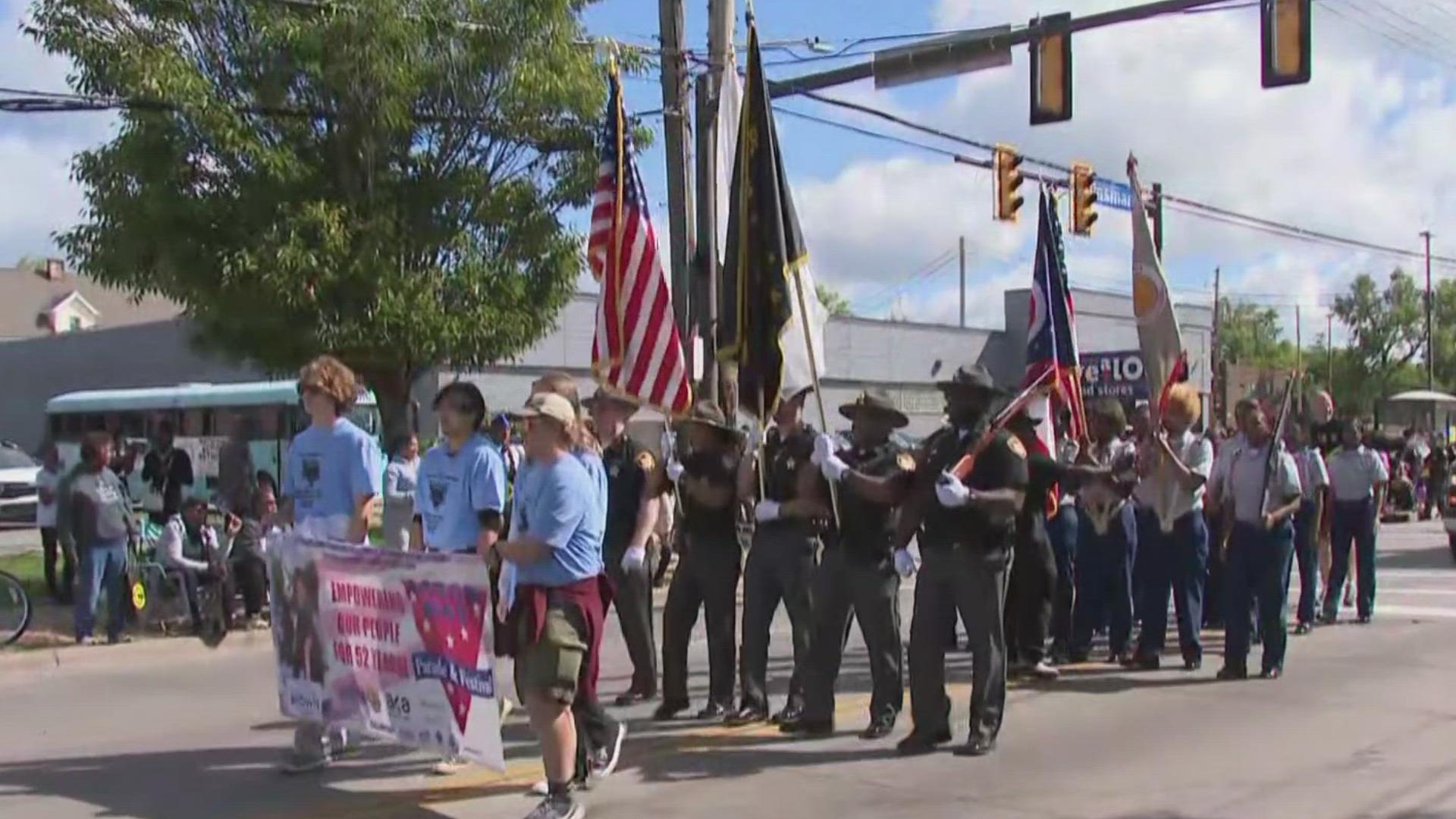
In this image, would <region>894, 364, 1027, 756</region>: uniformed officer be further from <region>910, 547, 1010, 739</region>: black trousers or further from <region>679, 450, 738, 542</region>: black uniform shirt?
<region>679, 450, 738, 542</region>: black uniform shirt

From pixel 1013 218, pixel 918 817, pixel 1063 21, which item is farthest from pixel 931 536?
pixel 1013 218

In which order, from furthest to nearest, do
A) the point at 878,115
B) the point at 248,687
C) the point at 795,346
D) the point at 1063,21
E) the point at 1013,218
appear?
the point at 1013,218, the point at 878,115, the point at 1063,21, the point at 248,687, the point at 795,346

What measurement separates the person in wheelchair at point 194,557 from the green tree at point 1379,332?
8697 centimetres

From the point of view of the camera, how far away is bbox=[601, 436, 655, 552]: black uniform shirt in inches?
359

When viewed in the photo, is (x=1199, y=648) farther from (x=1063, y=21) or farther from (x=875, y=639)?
(x=1063, y=21)

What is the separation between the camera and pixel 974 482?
7.95 m

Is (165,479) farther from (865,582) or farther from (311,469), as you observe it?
(865,582)

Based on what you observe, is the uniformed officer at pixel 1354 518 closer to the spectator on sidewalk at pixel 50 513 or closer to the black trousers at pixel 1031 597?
the black trousers at pixel 1031 597

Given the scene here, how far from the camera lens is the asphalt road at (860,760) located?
7074mm

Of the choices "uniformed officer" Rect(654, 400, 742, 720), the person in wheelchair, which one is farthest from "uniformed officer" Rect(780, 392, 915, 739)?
the person in wheelchair

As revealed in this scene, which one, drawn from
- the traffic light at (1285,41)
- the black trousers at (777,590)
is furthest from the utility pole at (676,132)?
the black trousers at (777,590)

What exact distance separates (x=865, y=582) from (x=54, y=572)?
10.2 metres

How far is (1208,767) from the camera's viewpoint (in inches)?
309

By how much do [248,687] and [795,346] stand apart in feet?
15.3
